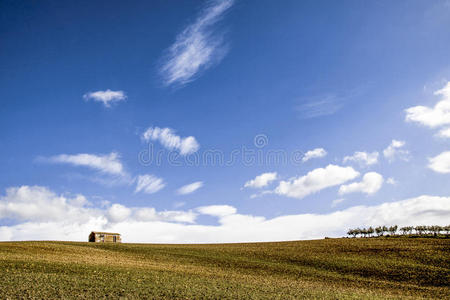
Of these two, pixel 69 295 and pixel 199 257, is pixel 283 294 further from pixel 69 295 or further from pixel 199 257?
pixel 199 257

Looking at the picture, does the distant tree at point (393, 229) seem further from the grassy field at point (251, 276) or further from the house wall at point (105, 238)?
the house wall at point (105, 238)

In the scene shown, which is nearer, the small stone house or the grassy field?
the grassy field

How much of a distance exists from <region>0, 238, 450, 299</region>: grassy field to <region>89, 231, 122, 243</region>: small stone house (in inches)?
1775

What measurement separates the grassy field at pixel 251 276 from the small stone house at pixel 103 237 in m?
45.1

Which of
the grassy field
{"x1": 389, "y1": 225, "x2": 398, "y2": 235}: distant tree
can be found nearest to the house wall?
the grassy field

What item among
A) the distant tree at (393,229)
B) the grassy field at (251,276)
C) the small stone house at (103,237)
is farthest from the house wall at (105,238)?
the distant tree at (393,229)

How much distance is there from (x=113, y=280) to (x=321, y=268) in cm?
2562

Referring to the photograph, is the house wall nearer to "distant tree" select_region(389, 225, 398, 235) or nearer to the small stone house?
the small stone house

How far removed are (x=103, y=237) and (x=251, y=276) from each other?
62.9 meters

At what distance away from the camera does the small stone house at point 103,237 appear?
3222 inches

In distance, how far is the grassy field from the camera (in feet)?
65.6

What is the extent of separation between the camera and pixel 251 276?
31391mm

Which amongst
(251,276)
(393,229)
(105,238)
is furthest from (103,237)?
(393,229)

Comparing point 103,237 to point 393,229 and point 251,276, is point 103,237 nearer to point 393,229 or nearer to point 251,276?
point 251,276
